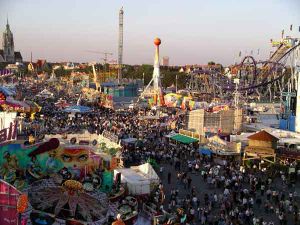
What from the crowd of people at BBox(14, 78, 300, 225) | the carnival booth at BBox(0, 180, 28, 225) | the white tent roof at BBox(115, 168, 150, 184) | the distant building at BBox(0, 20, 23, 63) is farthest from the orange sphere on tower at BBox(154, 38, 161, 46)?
the distant building at BBox(0, 20, 23, 63)

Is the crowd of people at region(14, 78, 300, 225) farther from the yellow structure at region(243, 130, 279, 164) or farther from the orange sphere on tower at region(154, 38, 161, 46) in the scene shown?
the orange sphere on tower at region(154, 38, 161, 46)

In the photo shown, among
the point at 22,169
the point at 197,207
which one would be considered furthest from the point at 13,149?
the point at 197,207

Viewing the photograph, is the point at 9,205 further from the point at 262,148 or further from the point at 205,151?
the point at 205,151

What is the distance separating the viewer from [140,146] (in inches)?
937

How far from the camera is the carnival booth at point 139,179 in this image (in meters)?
15.0

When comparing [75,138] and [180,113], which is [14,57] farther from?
[75,138]

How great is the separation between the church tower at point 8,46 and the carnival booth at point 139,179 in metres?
126

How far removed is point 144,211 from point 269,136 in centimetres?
948

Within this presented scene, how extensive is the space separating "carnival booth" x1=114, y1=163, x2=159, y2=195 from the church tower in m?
126

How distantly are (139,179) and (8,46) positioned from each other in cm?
12956

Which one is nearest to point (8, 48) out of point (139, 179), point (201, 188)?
point (201, 188)

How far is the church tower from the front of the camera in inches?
5251

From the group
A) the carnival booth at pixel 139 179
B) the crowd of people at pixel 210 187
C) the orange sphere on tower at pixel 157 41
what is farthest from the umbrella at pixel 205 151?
the orange sphere on tower at pixel 157 41

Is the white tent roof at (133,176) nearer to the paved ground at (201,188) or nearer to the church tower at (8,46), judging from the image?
the paved ground at (201,188)
